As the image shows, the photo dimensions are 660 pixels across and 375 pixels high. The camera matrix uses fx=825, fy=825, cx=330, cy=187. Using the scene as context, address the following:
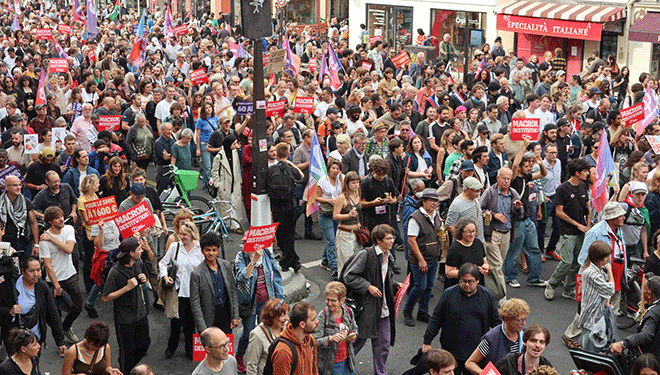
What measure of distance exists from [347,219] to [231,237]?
8.56 ft

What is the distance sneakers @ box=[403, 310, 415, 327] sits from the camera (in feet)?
30.8

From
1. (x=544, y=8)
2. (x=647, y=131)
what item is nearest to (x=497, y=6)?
(x=544, y=8)

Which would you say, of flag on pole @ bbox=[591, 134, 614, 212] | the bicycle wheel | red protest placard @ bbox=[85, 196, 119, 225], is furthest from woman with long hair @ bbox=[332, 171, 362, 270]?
flag on pole @ bbox=[591, 134, 614, 212]

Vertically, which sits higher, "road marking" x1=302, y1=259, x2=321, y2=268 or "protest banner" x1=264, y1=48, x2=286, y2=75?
"protest banner" x1=264, y1=48, x2=286, y2=75

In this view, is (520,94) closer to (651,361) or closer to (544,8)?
(544,8)

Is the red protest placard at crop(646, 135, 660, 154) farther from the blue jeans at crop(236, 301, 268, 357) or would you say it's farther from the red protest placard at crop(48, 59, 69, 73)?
the red protest placard at crop(48, 59, 69, 73)

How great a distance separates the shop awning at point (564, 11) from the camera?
84.7 ft

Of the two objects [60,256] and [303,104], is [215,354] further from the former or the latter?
[303,104]

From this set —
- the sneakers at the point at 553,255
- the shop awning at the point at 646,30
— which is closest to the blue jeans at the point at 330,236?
the sneakers at the point at 553,255

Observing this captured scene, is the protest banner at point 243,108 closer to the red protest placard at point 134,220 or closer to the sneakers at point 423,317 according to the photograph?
the red protest placard at point 134,220

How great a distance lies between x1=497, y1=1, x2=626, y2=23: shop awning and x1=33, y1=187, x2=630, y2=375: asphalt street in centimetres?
1667

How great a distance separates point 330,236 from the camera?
10.7 m

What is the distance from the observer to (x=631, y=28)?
25.0m

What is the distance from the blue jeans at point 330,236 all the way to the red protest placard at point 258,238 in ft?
7.81
